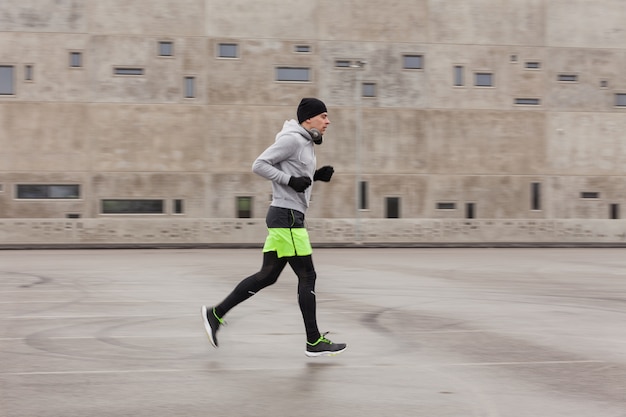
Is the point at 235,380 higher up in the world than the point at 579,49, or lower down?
lower down

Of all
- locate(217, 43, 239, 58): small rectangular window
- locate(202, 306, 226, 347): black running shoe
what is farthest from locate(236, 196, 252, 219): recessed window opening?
locate(202, 306, 226, 347): black running shoe

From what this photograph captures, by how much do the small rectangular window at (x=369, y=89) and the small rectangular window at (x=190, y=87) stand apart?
25.6 feet

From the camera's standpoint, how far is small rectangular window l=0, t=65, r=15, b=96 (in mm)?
37094

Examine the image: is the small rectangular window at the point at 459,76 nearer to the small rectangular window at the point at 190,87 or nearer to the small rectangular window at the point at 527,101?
the small rectangular window at the point at 527,101

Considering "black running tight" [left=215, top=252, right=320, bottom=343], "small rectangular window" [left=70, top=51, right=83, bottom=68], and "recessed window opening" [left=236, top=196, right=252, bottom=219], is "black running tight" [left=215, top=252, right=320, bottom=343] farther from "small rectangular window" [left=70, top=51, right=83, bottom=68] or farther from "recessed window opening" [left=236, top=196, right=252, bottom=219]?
"small rectangular window" [left=70, top=51, right=83, bottom=68]

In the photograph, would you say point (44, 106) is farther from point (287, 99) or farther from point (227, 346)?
point (227, 346)

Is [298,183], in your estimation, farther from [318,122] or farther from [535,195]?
[535,195]

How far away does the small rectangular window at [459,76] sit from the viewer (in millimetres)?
39844

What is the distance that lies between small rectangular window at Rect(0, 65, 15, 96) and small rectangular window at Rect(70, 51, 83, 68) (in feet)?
8.55

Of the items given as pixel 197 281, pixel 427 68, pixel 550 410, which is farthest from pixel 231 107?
pixel 550 410

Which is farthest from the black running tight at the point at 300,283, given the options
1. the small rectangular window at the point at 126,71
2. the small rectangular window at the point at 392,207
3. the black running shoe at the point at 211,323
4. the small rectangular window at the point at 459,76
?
the small rectangular window at the point at 459,76

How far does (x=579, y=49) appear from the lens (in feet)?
133

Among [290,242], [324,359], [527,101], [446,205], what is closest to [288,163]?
[290,242]

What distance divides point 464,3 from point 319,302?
31.3m
